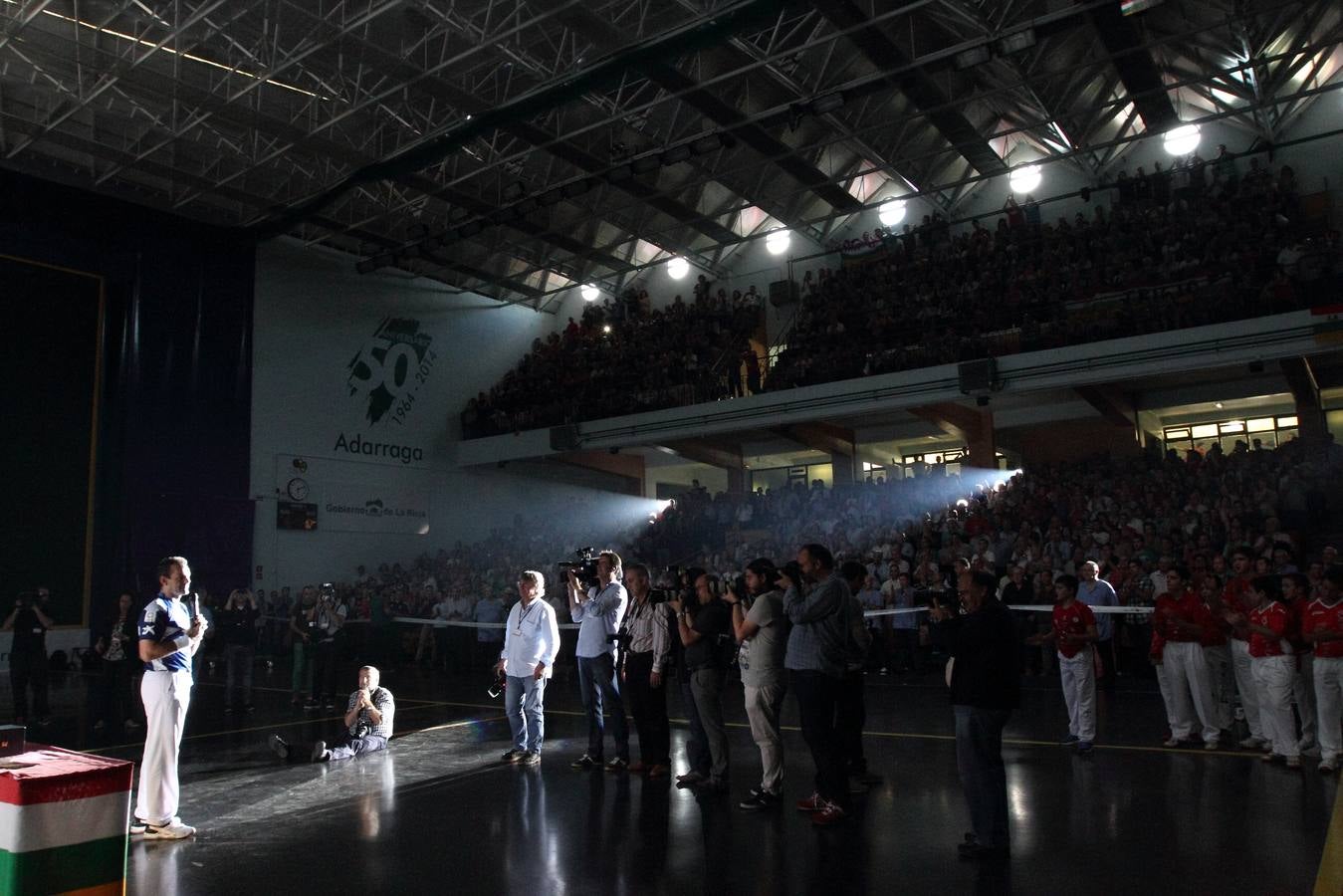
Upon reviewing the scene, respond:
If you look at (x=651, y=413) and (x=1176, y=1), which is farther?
(x=651, y=413)

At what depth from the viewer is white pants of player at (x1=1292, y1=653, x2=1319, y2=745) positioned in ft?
24.5

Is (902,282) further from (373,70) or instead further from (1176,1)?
(373,70)

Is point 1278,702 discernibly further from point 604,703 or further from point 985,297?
point 985,297

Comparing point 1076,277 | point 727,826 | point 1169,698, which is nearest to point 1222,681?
point 1169,698

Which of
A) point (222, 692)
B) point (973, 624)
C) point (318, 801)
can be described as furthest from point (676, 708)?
point (222, 692)

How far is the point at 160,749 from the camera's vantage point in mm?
5684

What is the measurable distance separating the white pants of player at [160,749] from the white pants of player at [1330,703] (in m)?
8.19

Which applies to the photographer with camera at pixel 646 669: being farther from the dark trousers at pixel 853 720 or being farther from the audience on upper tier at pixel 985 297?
the audience on upper tier at pixel 985 297

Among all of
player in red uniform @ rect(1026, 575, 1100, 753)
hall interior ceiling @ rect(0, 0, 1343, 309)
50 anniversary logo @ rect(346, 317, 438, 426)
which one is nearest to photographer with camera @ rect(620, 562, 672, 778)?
player in red uniform @ rect(1026, 575, 1100, 753)

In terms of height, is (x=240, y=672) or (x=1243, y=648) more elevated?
(x=1243, y=648)

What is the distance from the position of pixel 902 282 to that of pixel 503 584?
11749mm

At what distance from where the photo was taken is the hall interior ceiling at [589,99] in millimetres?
14531

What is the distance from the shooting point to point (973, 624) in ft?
16.9

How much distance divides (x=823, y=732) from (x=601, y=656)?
8.49 feet
